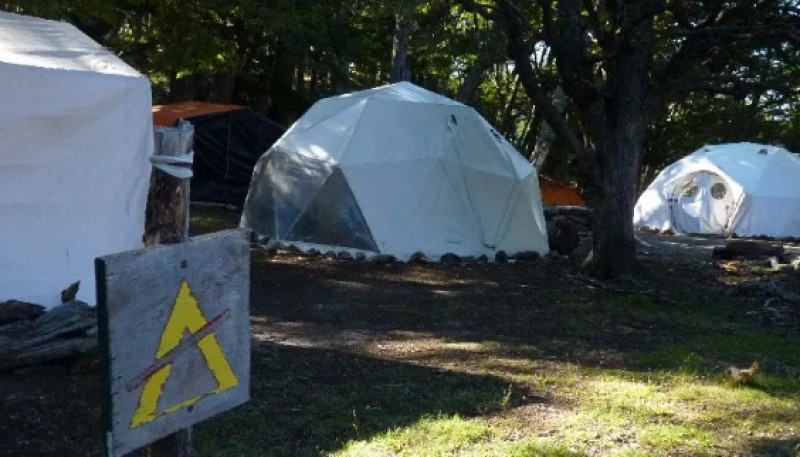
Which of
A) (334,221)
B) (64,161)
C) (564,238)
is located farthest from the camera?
(564,238)

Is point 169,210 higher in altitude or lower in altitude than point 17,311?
higher

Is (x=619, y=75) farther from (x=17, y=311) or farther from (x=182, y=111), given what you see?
(x=182, y=111)

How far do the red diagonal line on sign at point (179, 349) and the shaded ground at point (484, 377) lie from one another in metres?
2.33

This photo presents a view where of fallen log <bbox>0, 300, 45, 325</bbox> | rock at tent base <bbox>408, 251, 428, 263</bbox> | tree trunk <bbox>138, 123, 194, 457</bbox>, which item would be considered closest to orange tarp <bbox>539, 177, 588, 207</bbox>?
rock at tent base <bbox>408, 251, 428, 263</bbox>

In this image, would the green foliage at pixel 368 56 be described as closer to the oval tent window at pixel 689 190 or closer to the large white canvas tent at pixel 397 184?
the large white canvas tent at pixel 397 184

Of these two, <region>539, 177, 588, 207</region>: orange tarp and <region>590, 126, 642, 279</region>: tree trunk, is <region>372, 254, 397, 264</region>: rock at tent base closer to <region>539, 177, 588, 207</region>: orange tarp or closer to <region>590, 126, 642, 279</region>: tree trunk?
<region>590, 126, 642, 279</region>: tree trunk

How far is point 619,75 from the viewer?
1249 centimetres

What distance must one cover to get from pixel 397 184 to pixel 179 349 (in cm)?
1195

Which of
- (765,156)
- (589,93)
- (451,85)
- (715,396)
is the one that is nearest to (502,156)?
(589,93)

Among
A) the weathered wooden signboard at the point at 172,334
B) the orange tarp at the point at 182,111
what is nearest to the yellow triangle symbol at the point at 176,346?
the weathered wooden signboard at the point at 172,334

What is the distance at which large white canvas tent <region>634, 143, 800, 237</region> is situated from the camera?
24297mm

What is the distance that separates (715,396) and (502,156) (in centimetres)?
974

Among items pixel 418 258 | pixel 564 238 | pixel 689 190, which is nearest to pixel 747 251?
pixel 564 238

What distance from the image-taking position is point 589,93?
12547mm
